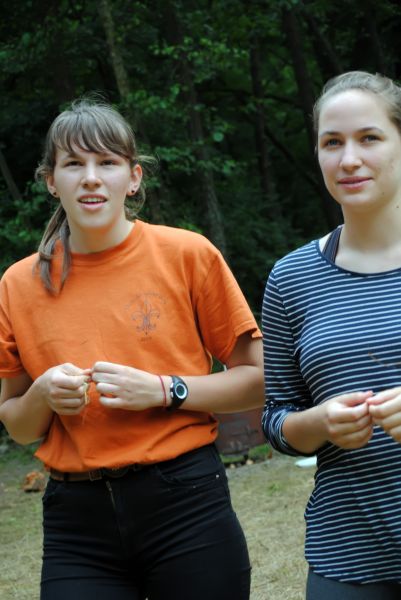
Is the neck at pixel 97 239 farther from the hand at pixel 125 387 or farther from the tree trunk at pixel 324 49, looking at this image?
the tree trunk at pixel 324 49

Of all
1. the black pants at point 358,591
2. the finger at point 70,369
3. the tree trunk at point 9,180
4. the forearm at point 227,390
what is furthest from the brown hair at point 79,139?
the tree trunk at point 9,180

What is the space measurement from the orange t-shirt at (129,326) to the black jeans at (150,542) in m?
0.08

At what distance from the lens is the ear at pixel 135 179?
9.35ft

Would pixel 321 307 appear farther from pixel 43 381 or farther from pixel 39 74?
pixel 39 74

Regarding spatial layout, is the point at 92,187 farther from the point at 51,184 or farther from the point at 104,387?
the point at 104,387

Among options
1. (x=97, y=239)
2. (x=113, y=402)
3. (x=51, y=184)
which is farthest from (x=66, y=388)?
(x=51, y=184)

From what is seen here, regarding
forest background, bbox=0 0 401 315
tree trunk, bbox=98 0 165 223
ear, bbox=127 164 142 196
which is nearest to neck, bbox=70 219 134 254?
ear, bbox=127 164 142 196

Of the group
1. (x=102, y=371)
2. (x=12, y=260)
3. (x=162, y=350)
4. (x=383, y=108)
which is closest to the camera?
(x=383, y=108)

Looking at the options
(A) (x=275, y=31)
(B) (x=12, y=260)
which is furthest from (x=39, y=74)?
(A) (x=275, y=31)

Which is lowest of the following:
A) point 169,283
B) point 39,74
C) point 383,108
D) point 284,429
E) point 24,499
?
point 24,499

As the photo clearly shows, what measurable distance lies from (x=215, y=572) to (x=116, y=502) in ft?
1.07

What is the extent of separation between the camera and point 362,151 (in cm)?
225

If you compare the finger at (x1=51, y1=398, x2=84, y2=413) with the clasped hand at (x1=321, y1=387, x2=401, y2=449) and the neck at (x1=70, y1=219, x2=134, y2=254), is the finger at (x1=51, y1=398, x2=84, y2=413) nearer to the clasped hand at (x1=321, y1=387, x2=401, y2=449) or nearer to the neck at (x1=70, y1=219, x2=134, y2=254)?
the neck at (x1=70, y1=219, x2=134, y2=254)

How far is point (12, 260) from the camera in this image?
11211mm
